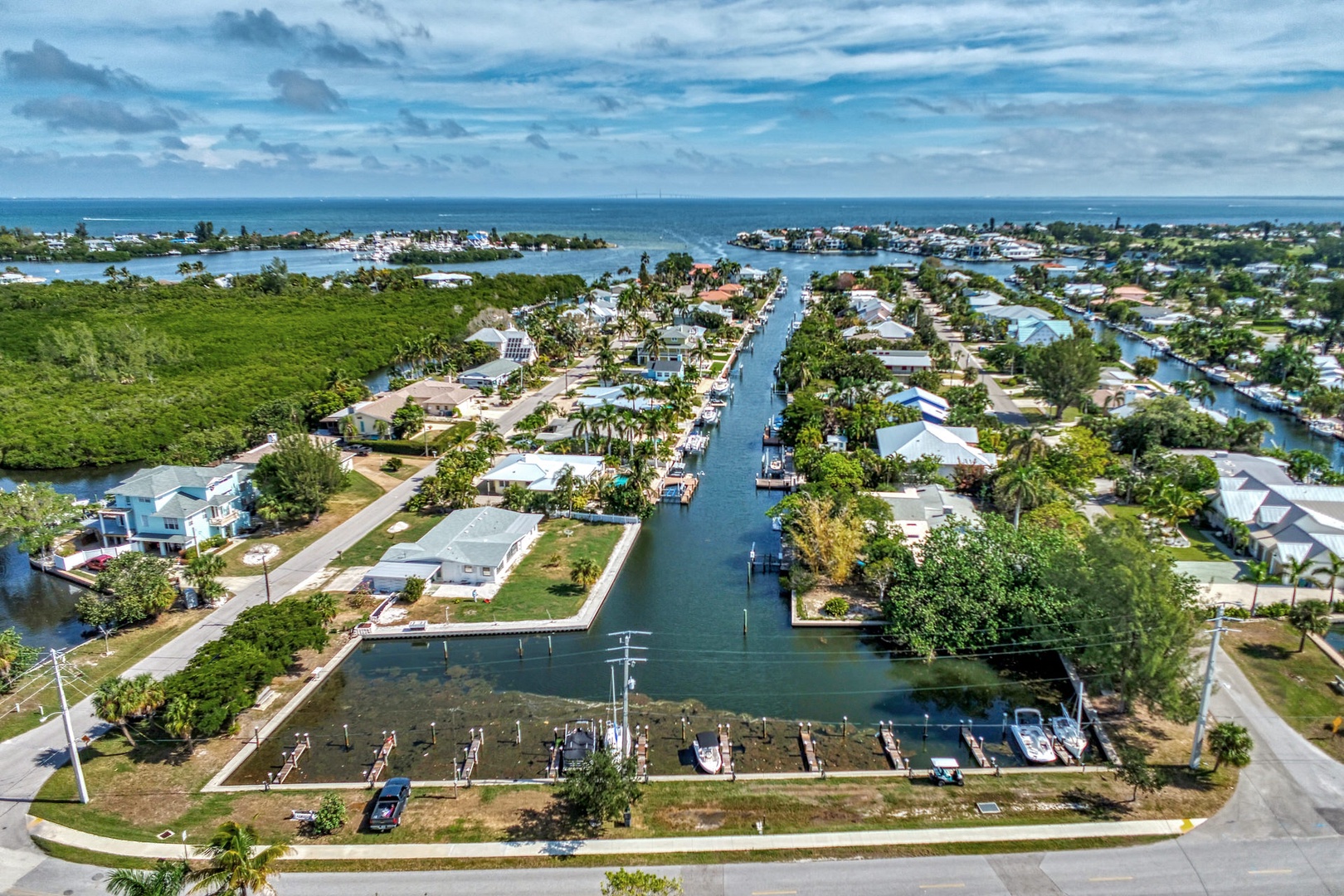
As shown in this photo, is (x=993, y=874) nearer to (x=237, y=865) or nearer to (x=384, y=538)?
(x=237, y=865)

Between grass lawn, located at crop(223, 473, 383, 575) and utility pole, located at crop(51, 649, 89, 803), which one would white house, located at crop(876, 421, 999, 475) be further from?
utility pole, located at crop(51, 649, 89, 803)

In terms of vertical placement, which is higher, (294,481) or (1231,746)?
(294,481)

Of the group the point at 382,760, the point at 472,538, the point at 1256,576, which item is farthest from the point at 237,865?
the point at 1256,576

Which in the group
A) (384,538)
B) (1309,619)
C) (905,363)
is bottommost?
(384,538)

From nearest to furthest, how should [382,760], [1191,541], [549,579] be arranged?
[382,760] → [549,579] → [1191,541]

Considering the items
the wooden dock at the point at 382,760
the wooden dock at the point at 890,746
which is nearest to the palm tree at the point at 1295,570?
the wooden dock at the point at 890,746

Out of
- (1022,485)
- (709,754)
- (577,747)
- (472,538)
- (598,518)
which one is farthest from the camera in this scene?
(598,518)

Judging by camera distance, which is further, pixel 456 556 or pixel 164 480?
pixel 164 480
